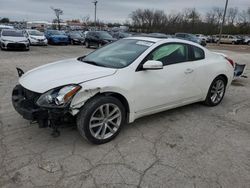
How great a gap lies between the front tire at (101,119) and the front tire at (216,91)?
2.29 metres

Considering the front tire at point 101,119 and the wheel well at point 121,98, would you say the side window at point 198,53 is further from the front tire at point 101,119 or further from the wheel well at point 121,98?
the front tire at point 101,119

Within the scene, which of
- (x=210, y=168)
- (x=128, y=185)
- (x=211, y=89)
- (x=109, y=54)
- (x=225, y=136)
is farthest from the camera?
(x=211, y=89)

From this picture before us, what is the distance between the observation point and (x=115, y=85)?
3.22 meters

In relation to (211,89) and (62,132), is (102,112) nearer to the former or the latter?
(62,132)

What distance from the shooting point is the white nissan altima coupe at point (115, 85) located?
300 cm

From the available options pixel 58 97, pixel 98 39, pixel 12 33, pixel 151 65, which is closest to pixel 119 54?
pixel 151 65

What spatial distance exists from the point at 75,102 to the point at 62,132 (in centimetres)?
92

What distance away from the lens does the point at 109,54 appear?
13.4 ft

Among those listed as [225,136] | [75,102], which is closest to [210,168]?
[225,136]

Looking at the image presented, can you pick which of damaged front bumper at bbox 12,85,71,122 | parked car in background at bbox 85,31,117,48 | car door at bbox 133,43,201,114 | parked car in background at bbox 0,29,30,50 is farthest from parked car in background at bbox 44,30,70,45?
damaged front bumper at bbox 12,85,71,122

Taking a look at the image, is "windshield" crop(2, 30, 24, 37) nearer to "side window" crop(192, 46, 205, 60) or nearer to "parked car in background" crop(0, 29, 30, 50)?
"parked car in background" crop(0, 29, 30, 50)

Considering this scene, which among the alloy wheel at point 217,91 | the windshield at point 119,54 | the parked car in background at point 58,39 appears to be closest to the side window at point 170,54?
the windshield at point 119,54

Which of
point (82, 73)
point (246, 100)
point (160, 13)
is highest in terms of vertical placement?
point (160, 13)

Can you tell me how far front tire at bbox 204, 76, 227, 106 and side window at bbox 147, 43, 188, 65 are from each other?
107 cm
